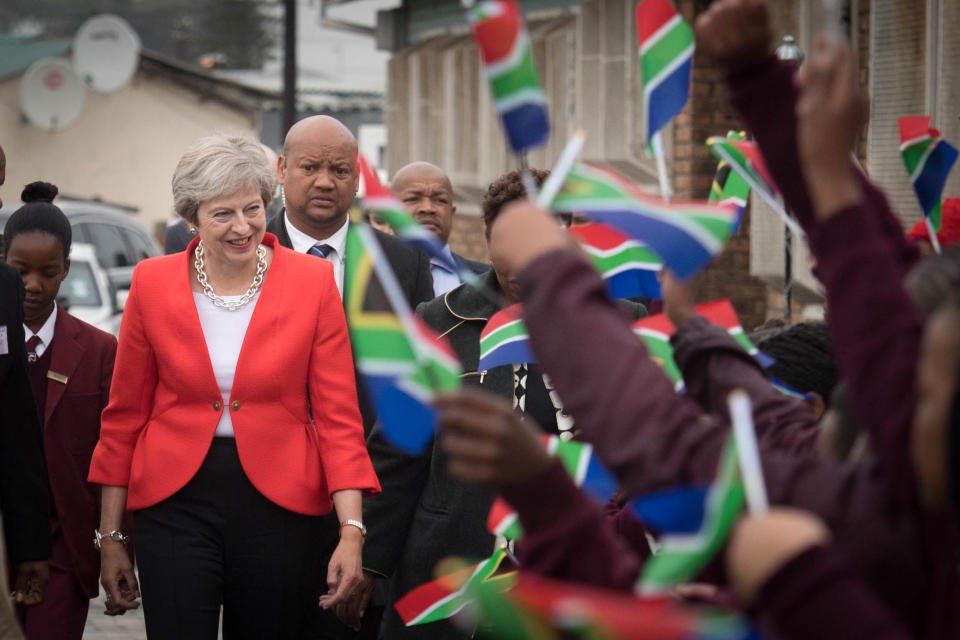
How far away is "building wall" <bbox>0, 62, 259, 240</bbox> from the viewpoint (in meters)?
30.6

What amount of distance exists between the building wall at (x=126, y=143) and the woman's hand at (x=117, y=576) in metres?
27.4

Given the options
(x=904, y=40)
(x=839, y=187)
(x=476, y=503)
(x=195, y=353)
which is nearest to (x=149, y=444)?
(x=195, y=353)

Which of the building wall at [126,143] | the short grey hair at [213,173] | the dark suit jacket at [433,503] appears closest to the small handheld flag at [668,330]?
the dark suit jacket at [433,503]

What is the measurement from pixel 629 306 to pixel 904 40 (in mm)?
4177

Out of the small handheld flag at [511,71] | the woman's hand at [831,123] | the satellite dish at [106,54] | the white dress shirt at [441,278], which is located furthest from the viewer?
the satellite dish at [106,54]

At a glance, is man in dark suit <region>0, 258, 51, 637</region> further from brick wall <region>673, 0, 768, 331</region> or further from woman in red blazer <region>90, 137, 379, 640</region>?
brick wall <region>673, 0, 768, 331</region>

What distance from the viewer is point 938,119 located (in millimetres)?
7168

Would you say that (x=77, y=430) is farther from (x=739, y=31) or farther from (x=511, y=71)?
(x=739, y=31)

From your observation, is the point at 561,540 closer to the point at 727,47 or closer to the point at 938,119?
the point at 727,47

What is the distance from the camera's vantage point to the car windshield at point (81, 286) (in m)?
13.1

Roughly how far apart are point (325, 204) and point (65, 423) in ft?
3.83

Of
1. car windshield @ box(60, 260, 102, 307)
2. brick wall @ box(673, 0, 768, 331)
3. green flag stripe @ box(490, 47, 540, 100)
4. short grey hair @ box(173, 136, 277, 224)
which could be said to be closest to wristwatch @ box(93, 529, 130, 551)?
short grey hair @ box(173, 136, 277, 224)

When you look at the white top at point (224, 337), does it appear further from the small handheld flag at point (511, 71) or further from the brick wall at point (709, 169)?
the brick wall at point (709, 169)

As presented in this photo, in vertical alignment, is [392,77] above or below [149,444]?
above
